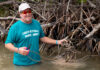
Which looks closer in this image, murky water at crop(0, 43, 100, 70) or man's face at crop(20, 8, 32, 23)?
man's face at crop(20, 8, 32, 23)

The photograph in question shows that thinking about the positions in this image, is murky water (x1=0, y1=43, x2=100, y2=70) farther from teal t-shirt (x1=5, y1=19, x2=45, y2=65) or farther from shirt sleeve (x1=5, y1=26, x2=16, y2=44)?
shirt sleeve (x1=5, y1=26, x2=16, y2=44)

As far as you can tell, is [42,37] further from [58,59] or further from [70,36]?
[70,36]

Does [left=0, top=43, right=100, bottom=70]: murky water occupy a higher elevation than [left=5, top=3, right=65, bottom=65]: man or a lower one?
lower

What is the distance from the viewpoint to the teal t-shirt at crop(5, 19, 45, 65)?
121 inches

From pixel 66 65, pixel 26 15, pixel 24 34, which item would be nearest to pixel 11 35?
pixel 24 34

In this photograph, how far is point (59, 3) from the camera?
548 cm

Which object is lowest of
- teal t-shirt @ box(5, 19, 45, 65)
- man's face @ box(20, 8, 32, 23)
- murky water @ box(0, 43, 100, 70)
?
murky water @ box(0, 43, 100, 70)

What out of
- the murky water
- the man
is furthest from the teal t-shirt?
the murky water

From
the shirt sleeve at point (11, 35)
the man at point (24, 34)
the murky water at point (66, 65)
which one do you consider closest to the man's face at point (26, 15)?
the man at point (24, 34)

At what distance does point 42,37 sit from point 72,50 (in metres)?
0.91

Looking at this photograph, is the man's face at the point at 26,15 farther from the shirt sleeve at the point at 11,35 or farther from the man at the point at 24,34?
the shirt sleeve at the point at 11,35

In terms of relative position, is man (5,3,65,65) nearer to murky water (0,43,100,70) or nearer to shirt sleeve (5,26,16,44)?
shirt sleeve (5,26,16,44)

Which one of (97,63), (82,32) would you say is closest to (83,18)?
(82,32)

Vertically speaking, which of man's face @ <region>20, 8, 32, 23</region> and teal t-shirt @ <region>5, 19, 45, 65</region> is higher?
man's face @ <region>20, 8, 32, 23</region>
